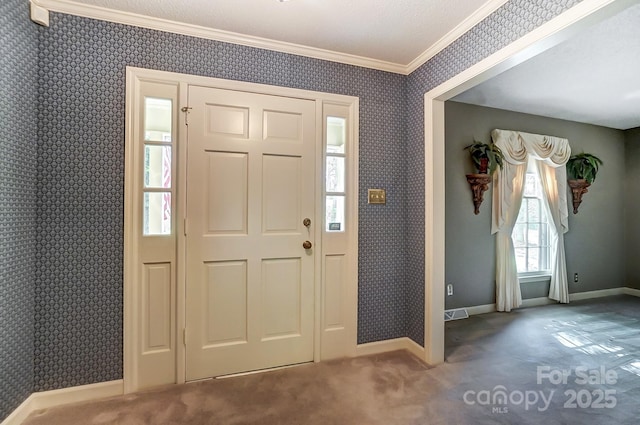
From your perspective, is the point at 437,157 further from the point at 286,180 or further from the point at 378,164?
the point at 286,180

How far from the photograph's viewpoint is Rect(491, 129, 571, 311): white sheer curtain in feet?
11.6

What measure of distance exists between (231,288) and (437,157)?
1869 millimetres

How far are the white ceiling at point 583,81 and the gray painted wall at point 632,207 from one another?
0.43m

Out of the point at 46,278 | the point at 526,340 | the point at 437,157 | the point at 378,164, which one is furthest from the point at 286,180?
the point at 526,340

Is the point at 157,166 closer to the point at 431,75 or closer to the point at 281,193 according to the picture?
the point at 281,193

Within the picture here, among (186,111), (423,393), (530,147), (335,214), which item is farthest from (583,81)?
(186,111)

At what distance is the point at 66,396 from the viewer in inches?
71.2

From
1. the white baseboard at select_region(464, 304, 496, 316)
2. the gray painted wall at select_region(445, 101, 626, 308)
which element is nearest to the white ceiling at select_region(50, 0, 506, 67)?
the gray painted wall at select_region(445, 101, 626, 308)

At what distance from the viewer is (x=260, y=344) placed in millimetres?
2195

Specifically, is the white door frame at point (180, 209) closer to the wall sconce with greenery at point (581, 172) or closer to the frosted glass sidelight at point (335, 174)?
the frosted glass sidelight at point (335, 174)

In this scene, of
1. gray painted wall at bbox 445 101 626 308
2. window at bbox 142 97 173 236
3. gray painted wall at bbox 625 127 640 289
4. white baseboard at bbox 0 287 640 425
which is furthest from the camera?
gray painted wall at bbox 625 127 640 289

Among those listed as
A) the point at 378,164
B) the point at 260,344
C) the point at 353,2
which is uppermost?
the point at 353,2

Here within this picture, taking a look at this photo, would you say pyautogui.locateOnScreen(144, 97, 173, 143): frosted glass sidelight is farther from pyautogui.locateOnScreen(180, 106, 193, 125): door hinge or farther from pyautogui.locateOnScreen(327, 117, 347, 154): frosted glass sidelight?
pyautogui.locateOnScreen(327, 117, 347, 154): frosted glass sidelight

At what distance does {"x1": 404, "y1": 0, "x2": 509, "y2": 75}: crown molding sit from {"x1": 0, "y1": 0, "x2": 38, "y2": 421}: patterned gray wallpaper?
2.59m
